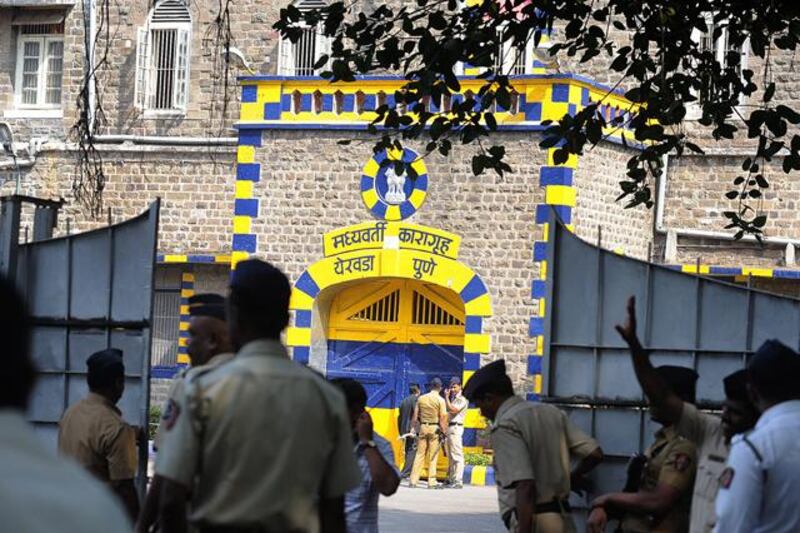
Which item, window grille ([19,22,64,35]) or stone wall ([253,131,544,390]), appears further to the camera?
window grille ([19,22,64,35])

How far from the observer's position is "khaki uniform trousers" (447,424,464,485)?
24406mm

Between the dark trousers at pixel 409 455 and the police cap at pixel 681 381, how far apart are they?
17.5 m

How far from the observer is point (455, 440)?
2442 centimetres

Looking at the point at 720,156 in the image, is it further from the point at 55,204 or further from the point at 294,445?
the point at 294,445

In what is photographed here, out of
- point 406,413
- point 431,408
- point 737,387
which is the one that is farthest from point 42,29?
point 737,387

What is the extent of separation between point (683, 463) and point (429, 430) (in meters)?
17.2

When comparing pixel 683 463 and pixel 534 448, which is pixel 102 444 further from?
pixel 683 463

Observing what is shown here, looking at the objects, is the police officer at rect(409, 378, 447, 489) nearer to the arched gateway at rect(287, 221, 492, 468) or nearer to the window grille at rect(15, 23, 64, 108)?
the arched gateway at rect(287, 221, 492, 468)

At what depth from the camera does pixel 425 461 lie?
25.0m

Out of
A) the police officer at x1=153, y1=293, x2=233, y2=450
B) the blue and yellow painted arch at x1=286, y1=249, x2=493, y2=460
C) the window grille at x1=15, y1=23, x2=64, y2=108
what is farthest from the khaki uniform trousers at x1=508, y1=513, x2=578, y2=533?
the window grille at x1=15, y1=23, x2=64, y2=108

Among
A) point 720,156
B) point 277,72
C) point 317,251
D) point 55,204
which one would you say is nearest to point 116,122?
point 277,72

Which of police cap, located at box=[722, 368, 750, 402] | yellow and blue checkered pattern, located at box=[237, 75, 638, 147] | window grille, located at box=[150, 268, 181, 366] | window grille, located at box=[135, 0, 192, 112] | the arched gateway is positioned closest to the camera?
police cap, located at box=[722, 368, 750, 402]

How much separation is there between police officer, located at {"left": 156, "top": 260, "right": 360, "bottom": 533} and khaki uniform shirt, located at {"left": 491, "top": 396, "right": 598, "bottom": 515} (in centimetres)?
Answer: 285

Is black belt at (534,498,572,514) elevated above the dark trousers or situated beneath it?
elevated above
